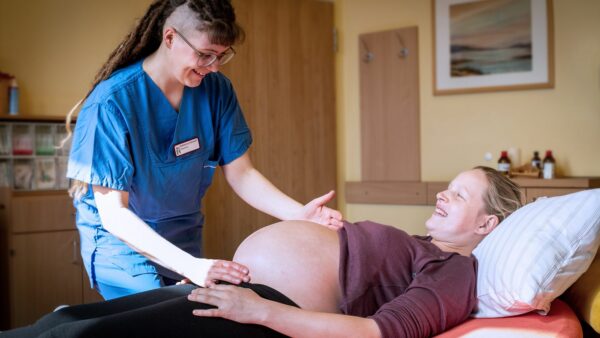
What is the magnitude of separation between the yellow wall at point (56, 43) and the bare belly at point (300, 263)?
2.51 metres

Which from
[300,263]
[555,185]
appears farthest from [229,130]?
[555,185]

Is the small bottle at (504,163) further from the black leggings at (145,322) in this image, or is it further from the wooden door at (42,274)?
the black leggings at (145,322)

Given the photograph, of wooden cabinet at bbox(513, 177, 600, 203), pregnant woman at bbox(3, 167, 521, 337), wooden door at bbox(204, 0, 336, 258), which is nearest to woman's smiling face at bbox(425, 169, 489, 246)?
pregnant woman at bbox(3, 167, 521, 337)

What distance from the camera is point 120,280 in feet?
5.26

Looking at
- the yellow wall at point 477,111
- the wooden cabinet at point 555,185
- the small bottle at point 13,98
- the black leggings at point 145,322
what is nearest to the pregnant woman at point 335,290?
the black leggings at point 145,322

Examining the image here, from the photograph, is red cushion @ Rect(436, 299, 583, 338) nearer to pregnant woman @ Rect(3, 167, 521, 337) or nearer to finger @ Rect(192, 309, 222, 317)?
pregnant woman @ Rect(3, 167, 521, 337)

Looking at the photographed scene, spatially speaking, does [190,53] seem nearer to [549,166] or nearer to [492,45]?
[549,166]

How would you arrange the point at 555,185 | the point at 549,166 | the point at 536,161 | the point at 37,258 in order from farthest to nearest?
the point at 536,161 < the point at 549,166 < the point at 555,185 < the point at 37,258

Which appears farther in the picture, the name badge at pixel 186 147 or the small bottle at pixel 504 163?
the small bottle at pixel 504 163

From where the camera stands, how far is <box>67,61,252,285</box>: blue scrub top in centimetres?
151

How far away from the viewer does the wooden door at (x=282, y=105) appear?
12.2 ft

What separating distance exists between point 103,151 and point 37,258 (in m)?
1.94

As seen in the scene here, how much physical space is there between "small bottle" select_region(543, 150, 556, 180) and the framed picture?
422 mm

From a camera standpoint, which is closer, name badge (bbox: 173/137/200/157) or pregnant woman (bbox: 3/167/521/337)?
pregnant woman (bbox: 3/167/521/337)
